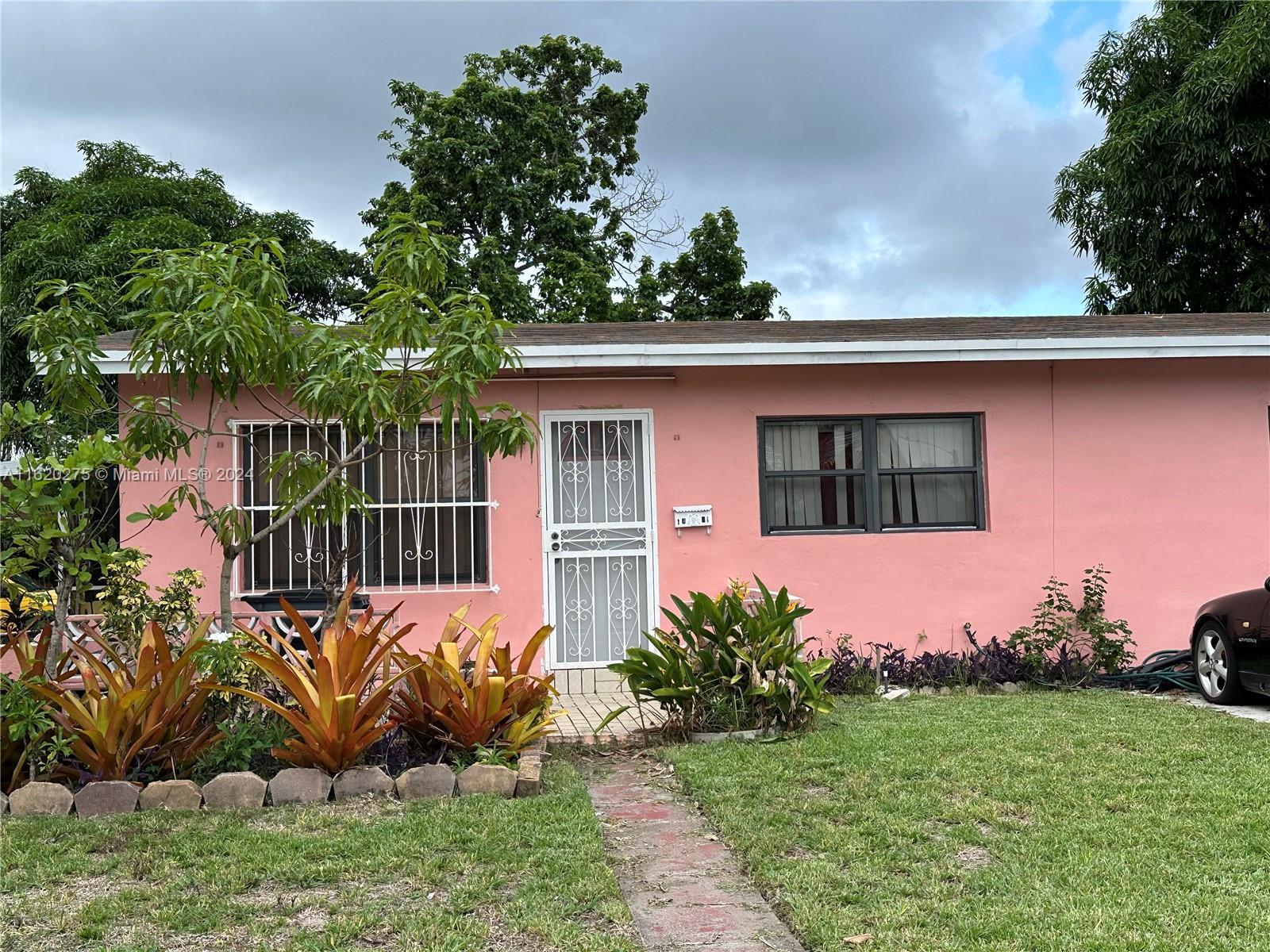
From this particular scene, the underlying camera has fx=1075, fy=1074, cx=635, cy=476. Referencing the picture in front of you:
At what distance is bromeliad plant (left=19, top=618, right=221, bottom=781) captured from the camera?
518 centimetres

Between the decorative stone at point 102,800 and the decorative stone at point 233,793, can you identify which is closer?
the decorative stone at point 102,800

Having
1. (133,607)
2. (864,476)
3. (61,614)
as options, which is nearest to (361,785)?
(61,614)

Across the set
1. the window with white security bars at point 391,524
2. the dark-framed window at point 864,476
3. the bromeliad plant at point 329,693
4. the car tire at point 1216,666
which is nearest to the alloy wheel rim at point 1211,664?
the car tire at point 1216,666

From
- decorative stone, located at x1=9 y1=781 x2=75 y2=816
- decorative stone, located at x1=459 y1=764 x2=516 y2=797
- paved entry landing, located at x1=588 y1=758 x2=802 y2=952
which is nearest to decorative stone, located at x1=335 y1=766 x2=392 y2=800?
decorative stone, located at x1=459 y1=764 x2=516 y2=797

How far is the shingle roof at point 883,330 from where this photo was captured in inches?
358

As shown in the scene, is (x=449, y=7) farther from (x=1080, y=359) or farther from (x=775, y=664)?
(x=775, y=664)

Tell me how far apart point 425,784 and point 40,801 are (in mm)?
1759

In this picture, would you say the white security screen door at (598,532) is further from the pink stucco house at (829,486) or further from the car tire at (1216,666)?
the car tire at (1216,666)

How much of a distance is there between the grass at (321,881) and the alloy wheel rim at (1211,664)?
17.4 ft

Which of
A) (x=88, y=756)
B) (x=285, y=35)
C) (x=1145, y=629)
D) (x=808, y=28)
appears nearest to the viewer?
(x=88, y=756)

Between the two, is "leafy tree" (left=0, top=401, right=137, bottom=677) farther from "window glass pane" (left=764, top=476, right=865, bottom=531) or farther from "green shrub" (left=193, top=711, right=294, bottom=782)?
"window glass pane" (left=764, top=476, right=865, bottom=531)

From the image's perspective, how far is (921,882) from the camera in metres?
4.04

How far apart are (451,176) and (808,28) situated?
10.5 m

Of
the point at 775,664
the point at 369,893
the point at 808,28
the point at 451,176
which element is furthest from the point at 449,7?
the point at 369,893
